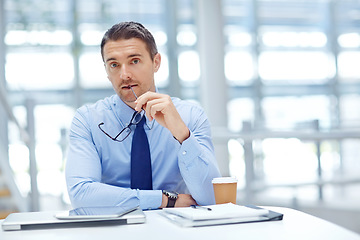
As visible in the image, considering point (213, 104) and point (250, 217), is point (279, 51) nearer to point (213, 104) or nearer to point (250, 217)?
point (213, 104)

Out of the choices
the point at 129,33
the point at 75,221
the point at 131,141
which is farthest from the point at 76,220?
the point at 129,33

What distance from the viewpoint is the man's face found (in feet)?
6.15

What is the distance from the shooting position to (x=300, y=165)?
20.4ft

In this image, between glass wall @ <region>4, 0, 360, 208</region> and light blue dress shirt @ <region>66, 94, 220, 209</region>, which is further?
glass wall @ <region>4, 0, 360, 208</region>

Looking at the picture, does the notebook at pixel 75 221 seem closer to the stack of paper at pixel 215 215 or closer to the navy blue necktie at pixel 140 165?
the stack of paper at pixel 215 215

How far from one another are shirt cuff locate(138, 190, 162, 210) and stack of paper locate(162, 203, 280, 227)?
378mm

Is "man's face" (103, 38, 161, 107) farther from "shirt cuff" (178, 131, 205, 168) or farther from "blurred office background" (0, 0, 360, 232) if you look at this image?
"blurred office background" (0, 0, 360, 232)

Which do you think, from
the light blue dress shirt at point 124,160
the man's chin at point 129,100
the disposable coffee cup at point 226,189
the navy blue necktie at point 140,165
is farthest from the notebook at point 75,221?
the man's chin at point 129,100

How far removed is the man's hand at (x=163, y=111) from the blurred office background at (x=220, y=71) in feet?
8.99

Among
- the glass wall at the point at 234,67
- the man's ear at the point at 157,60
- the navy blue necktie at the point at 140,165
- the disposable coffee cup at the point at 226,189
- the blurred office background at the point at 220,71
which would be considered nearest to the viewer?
the disposable coffee cup at the point at 226,189

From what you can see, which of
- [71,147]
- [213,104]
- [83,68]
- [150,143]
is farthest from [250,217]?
[83,68]

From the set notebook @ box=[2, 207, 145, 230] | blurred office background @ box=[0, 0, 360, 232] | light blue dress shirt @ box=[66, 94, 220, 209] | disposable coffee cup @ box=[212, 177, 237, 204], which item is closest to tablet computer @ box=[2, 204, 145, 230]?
notebook @ box=[2, 207, 145, 230]

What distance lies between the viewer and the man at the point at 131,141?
1697 millimetres

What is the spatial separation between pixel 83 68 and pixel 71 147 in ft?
13.5
